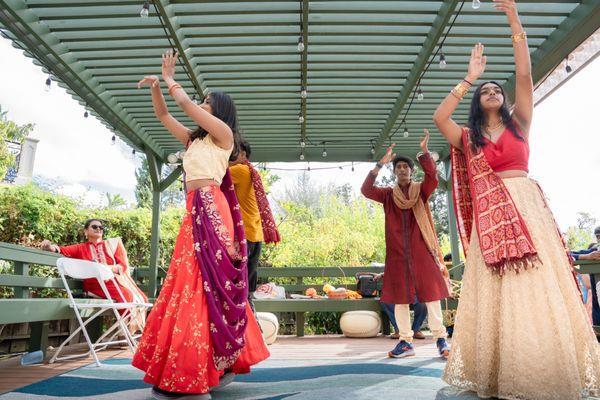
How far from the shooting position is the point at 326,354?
4.20 meters

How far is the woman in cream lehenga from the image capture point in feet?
5.96

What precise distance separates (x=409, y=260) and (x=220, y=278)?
6.70 feet

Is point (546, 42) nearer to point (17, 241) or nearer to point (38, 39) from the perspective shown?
point (38, 39)

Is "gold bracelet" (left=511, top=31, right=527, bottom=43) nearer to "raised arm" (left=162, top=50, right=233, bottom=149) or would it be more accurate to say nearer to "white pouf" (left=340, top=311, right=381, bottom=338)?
"raised arm" (left=162, top=50, right=233, bottom=149)

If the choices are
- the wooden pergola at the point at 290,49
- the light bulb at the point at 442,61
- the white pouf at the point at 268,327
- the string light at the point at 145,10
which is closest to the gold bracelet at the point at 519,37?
the wooden pergola at the point at 290,49

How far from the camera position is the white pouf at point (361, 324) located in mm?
6027

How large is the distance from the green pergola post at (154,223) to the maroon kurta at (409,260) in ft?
15.2

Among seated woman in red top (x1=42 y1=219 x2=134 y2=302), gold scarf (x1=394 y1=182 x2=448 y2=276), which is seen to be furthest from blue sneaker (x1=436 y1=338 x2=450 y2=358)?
seated woman in red top (x1=42 y1=219 x2=134 y2=302)

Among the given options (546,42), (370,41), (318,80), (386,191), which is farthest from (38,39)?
(546,42)

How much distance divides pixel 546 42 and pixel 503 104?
3363 millimetres

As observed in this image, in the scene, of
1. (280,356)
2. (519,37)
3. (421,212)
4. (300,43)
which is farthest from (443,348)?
(300,43)

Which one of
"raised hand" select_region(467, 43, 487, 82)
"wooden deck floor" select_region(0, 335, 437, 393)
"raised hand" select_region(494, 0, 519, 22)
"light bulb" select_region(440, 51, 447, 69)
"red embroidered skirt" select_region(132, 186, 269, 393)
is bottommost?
"wooden deck floor" select_region(0, 335, 437, 393)

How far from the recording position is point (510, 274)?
78.3 inches

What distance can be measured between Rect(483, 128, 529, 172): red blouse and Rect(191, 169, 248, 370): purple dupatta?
138cm
